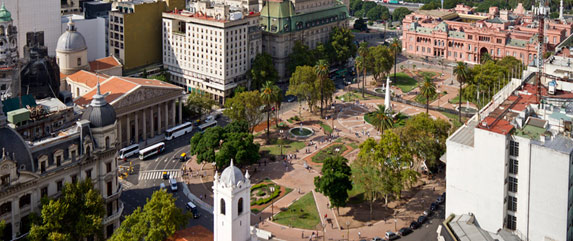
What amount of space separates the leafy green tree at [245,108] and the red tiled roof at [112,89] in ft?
87.4

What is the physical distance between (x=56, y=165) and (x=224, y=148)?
45.5m

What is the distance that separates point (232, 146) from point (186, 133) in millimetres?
36734

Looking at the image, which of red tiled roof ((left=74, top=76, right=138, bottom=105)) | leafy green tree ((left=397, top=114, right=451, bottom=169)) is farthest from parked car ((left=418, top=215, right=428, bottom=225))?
red tiled roof ((left=74, top=76, right=138, bottom=105))

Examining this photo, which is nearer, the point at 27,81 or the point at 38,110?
the point at 38,110

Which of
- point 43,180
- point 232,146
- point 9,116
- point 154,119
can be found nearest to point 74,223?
point 43,180

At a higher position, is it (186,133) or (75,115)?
(75,115)

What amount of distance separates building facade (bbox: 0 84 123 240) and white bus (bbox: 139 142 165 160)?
34632 mm

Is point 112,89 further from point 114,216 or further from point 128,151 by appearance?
point 114,216

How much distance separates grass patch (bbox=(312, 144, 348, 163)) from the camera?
172m

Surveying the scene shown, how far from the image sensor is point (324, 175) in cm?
13938

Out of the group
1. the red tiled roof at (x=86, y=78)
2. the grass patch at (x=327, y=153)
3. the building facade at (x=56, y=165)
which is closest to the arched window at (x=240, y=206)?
the building facade at (x=56, y=165)

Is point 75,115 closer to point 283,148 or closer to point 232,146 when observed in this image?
point 232,146

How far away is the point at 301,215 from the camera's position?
142m

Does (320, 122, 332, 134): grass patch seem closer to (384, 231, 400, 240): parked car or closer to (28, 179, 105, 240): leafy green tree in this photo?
(384, 231, 400, 240): parked car
